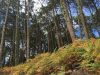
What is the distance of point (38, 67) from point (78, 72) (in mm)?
1569

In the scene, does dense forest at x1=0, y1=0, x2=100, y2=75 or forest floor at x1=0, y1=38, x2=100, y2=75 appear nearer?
forest floor at x1=0, y1=38, x2=100, y2=75

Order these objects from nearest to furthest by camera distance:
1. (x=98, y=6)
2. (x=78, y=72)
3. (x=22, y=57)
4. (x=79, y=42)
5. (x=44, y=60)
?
(x=78, y=72) → (x=44, y=60) → (x=79, y=42) → (x=98, y=6) → (x=22, y=57)

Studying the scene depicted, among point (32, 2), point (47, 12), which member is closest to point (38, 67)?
point (32, 2)

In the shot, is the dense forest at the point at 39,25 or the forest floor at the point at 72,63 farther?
the dense forest at the point at 39,25

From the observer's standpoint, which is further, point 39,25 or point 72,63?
point 39,25

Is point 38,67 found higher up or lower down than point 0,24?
lower down

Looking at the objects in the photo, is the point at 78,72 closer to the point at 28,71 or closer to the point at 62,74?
the point at 62,74

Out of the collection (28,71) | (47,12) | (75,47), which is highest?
(47,12)

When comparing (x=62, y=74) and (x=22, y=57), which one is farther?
(x=22, y=57)

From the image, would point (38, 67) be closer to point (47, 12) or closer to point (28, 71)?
point (28, 71)

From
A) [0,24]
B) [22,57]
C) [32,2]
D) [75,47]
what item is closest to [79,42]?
[75,47]

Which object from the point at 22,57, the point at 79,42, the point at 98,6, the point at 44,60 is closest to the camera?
the point at 44,60

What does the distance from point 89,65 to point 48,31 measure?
3326 centimetres

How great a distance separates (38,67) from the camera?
23.5 feet
